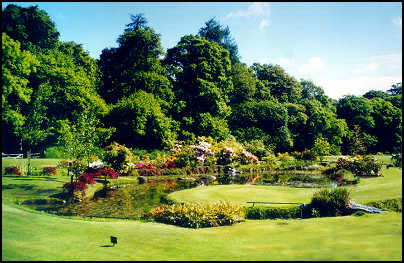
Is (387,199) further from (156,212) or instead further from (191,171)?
(191,171)

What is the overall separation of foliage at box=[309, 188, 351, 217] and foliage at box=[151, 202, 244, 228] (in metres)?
3.15

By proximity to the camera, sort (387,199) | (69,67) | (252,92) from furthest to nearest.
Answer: (252,92), (69,67), (387,199)

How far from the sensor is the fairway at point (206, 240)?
7473mm

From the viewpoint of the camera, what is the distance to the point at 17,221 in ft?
32.7

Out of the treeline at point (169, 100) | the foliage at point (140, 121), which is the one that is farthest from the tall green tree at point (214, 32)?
the foliage at point (140, 121)

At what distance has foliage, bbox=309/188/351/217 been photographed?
38.9 ft

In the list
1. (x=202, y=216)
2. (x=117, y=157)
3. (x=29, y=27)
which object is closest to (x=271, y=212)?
(x=202, y=216)

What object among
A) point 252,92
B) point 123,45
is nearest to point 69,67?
point 123,45

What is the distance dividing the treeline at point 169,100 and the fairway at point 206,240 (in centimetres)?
1644

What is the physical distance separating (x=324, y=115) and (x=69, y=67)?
105 feet

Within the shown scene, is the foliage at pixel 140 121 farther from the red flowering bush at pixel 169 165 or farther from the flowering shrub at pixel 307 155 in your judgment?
the flowering shrub at pixel 307 155

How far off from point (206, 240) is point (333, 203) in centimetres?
583

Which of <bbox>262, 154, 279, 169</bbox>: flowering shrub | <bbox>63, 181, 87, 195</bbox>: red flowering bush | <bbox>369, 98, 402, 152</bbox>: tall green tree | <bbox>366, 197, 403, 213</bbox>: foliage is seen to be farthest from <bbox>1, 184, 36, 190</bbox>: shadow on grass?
<bbox>369, 98, 402, 152</bbox>: tall green tree

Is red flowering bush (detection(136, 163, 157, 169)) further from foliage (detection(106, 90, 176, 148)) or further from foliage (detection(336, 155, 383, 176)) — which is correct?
foliage (detection(336, 155, 383, 176))
